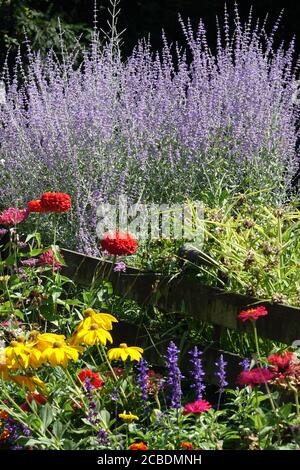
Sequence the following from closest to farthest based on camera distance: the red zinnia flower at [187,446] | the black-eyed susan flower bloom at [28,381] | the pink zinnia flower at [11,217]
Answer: the red zinnia flower at [187,446] < the black-eyed susan flower bloom at [28,381] < the pink zinnia flower at [11,217]

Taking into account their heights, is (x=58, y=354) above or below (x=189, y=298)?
above

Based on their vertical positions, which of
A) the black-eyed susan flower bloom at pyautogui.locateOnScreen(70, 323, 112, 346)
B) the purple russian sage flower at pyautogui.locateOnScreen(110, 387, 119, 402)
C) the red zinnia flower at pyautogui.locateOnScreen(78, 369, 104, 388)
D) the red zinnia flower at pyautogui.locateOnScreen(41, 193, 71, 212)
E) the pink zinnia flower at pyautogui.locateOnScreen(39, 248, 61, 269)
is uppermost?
the red zinnia flower at pyautogui.locateOnScreen(41, 193, 71, 212)

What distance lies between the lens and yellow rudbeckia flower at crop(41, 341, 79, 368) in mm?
2324

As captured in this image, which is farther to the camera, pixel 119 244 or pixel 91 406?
pixel 119 244

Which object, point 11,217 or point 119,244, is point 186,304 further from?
point 11,217

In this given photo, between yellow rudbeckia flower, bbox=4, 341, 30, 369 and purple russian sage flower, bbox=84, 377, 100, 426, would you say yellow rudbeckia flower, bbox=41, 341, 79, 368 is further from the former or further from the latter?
purple russian sage flower, bbox=84, 377, 100, 426

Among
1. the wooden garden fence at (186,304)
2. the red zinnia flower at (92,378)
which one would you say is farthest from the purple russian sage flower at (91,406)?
the wooden garden fence at (186,304)

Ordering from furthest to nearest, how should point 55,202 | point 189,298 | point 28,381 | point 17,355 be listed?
point 189,298 → point 55,202 → point 28,381 → point 17,355

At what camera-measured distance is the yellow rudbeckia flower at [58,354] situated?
2324mm

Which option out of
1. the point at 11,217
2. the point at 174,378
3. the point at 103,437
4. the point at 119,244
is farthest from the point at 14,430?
the point at 11,217

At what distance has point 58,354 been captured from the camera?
232 centimetres

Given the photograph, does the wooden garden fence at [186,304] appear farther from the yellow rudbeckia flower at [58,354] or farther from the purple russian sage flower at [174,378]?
the yellow rudbeckia flower at [58,354]

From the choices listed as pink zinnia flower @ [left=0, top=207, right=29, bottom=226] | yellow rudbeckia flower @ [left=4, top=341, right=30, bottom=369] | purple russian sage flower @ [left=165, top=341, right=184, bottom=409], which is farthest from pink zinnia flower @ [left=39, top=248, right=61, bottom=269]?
purple russian sage flower @ [left=165, top=341, right=184, bottom=409]

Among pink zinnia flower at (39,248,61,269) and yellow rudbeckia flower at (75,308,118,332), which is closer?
yellow rudbeckia flower at (75,308,118,332)
